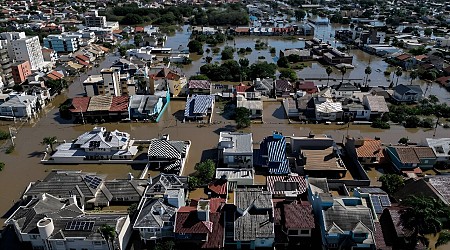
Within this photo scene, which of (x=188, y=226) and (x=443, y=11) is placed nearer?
(x=188, y=226)

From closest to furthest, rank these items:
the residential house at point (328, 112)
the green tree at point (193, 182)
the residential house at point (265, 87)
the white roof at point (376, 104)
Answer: the green tree at point (193, 182) < the residential house at point (328, 112) < the white roof at point (376, 104) < the residential house at point (265, 87)

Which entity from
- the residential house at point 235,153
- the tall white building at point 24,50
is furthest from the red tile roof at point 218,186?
the tall white building at point 24,50

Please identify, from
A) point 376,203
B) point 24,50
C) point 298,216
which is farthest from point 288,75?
point 24,50

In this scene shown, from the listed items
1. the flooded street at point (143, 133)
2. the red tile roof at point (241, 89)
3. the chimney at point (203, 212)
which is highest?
the chimney at point (203, 212)

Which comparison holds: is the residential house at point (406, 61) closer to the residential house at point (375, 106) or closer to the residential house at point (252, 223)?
the residential house at point (375, 106)

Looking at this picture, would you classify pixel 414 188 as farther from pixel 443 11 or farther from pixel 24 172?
pixel 443 11

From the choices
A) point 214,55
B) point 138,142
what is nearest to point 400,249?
point 138,142
